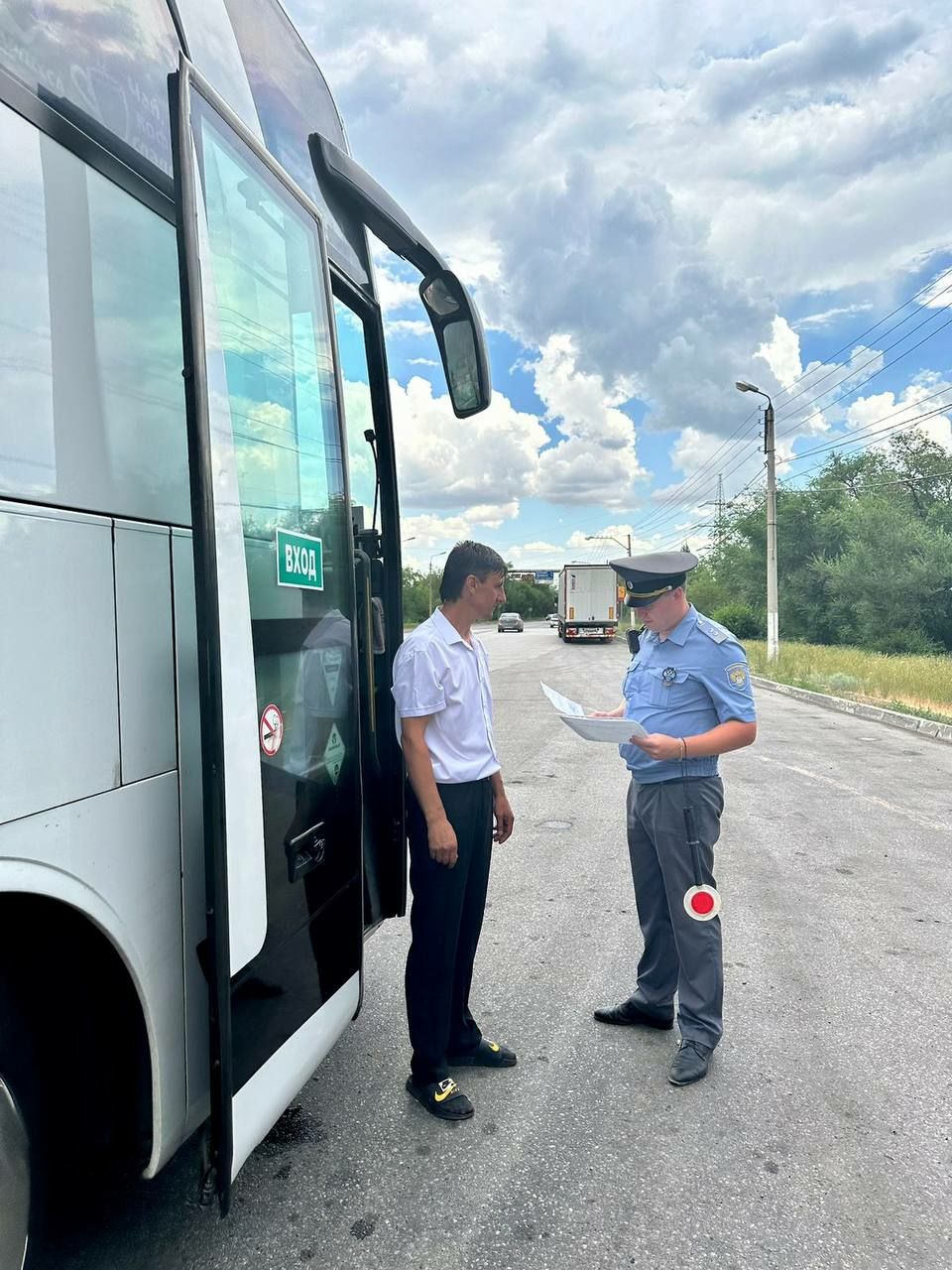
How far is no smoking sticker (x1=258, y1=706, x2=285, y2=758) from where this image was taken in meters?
2.06

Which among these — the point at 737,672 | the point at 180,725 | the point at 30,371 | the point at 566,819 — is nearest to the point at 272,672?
the point at 180,725

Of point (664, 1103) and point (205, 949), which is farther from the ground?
point (205, 949)

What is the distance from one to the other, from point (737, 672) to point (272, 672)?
72.6 inches

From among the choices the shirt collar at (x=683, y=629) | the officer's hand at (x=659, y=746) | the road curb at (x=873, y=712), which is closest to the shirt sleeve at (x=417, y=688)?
the officer's hand at (x=659, y=746)

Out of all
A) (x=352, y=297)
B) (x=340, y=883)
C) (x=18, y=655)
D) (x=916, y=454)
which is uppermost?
(x=916, y=454)

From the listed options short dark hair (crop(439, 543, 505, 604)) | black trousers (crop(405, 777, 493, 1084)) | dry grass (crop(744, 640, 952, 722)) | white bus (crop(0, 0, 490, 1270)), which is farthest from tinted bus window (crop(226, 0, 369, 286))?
dry grass (crop(744, 640, 952, 722))

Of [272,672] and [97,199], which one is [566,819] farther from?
[97,199]

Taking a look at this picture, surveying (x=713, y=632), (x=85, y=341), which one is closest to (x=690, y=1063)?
(x=713, y=632)

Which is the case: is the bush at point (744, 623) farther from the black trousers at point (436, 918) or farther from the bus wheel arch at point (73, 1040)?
the bus wheel arch at point (73, 1040)

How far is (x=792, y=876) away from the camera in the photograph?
215 inches

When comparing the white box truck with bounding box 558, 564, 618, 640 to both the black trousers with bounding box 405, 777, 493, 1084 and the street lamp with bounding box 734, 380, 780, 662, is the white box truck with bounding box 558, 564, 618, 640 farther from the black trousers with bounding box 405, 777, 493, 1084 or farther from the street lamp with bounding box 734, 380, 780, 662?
the black trousers with bounding box 405, 777, 493, 1084

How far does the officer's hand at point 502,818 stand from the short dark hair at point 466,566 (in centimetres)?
85

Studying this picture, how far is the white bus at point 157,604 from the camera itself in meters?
1.57

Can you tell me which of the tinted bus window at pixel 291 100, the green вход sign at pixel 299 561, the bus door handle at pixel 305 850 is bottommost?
the bus door handle at pixel 305 850
